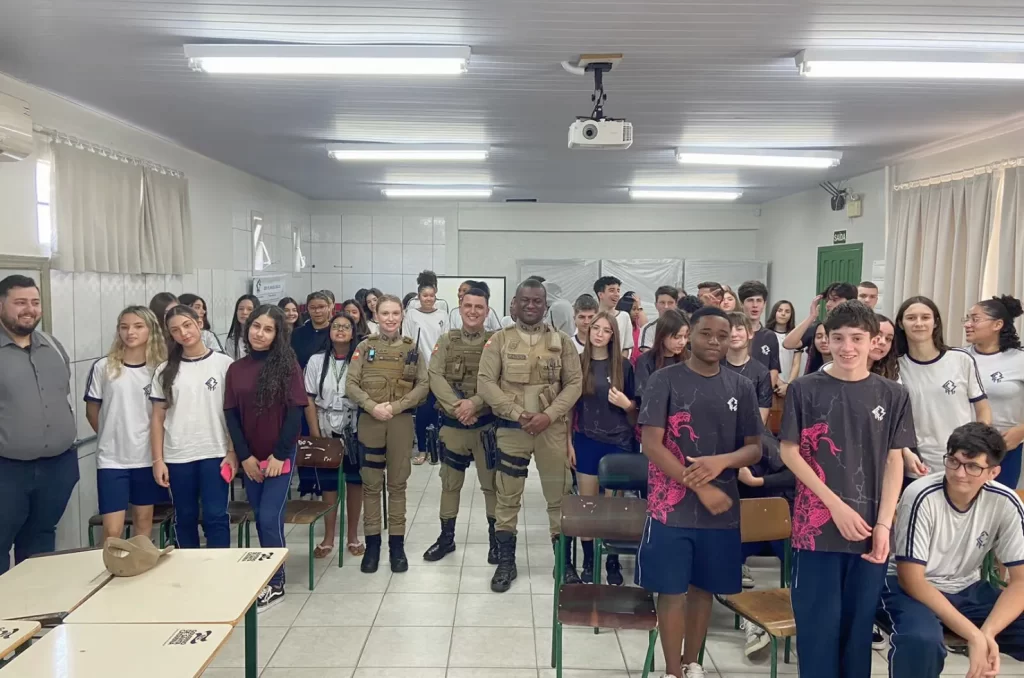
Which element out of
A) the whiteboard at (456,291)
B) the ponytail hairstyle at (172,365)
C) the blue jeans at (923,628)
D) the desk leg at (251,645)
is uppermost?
the whiteboard at (456,291)

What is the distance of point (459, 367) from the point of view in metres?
4.28

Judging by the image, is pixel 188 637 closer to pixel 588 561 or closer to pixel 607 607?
pixel 607 607

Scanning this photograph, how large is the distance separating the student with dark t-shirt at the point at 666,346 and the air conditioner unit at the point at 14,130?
348cm

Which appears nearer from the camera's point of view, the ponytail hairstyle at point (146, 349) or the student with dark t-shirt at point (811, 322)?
the ponytail hairstyle at point (146, 349)

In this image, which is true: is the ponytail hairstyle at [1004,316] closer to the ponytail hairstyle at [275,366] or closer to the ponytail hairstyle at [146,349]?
the ponytail hairstyle at [275,366]

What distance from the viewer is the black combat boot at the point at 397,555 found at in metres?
4.21

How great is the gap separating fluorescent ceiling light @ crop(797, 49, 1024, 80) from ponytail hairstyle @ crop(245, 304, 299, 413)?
3.12 metres

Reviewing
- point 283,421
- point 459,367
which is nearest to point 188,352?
point 283,421

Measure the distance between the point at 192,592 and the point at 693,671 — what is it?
2.03 metres

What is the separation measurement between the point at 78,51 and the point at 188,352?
5.49ft

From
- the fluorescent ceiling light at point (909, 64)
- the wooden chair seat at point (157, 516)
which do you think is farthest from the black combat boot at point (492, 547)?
the fluorescent ceiling light at point (909, 64)

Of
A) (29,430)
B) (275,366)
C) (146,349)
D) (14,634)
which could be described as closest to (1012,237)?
(275,366)

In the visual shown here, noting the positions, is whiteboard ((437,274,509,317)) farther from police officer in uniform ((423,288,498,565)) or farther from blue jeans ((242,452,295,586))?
blue jeans ((242,452,295,586))

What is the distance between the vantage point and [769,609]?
9.09 feet
